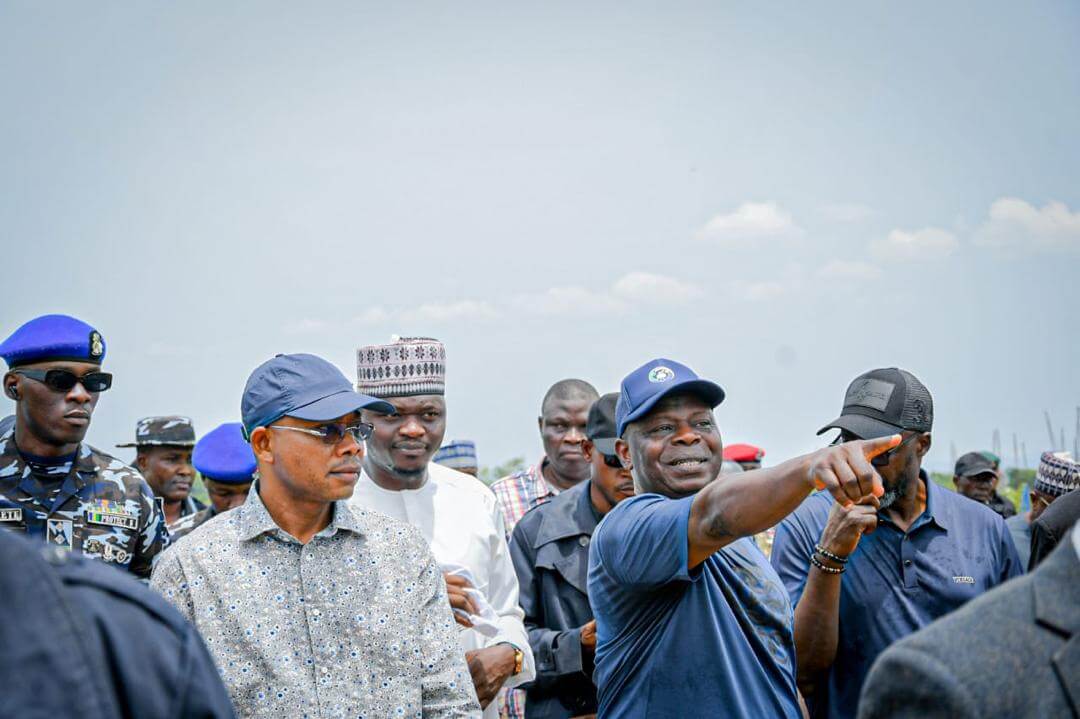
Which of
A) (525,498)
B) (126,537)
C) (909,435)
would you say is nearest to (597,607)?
(909,435)

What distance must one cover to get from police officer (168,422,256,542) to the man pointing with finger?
134 inches

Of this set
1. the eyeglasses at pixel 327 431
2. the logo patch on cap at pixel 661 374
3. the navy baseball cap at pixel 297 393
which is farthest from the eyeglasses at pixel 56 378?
the logo patch on cap at pixel 661 374

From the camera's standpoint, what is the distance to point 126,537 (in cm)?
459

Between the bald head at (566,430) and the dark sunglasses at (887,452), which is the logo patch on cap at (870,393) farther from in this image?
the bald head at (566,430)

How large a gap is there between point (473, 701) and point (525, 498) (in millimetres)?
3974

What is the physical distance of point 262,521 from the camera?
3289 mm

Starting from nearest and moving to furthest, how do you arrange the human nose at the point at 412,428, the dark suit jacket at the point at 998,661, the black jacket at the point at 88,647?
the black jacket at the point at 88,647 < the dark suit jacket at the point at 998,661 < the human nose at the point at 412,428

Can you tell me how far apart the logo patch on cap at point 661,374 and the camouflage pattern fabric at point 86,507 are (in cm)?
261

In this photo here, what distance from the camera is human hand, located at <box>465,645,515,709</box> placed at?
3936mm

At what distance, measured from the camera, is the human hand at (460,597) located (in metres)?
4.09

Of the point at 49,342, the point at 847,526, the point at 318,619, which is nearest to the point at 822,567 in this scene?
the point at 847,526

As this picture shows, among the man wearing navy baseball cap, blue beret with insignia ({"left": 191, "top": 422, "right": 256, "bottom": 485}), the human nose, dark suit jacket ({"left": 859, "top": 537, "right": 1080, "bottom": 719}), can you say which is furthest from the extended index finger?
blue beret with insignia ({"left": 191, "top": 422, "right": 256, "bottom": 485})

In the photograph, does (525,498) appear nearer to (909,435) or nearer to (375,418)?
(375,418)

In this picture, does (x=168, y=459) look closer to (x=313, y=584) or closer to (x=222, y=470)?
(x=222, y=470)
